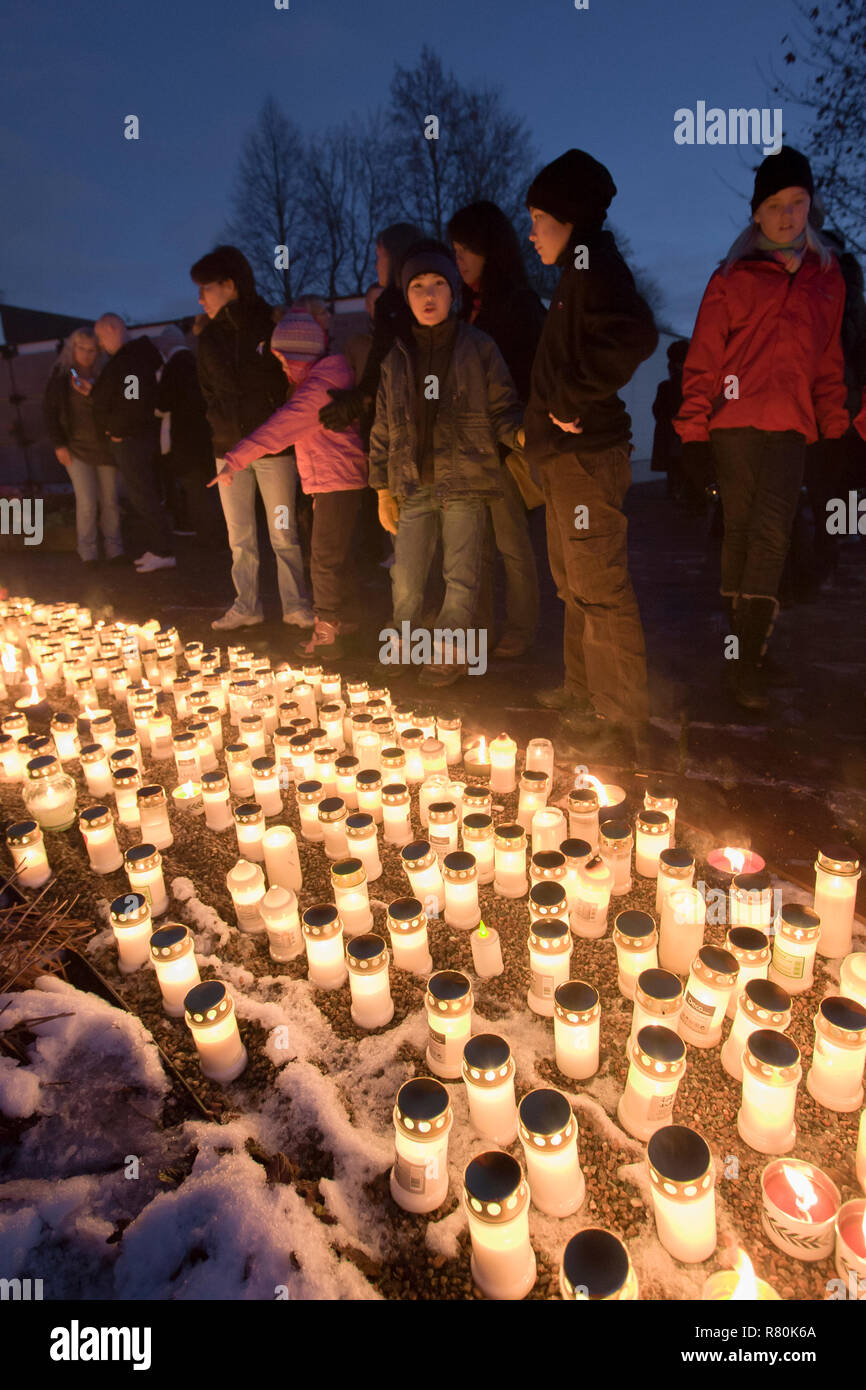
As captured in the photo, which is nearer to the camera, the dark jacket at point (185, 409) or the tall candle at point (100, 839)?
the tall candle at point (100, 839)

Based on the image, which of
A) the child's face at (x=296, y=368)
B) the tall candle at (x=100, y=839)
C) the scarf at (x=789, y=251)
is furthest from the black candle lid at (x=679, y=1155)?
the child's face at (x=296, y=368)

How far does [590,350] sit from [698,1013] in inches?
98.0

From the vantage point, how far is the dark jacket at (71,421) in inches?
328

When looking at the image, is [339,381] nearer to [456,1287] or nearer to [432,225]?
[456,1287]

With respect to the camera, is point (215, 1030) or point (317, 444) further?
point (317, 444)

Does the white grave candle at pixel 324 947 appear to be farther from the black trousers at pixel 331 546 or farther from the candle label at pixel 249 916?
the black trousers at pixel 331 546

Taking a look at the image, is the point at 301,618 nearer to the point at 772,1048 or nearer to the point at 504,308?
the point at 504,308

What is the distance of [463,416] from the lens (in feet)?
13.5

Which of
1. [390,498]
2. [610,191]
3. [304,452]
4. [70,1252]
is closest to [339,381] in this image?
[304,452]

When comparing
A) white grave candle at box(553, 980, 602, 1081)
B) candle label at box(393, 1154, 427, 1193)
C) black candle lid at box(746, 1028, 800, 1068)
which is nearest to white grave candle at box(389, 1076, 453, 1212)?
candle label at box(393, 1154, 427, 1193)

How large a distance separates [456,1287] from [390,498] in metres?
3.87

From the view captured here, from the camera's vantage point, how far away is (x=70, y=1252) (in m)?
1.55

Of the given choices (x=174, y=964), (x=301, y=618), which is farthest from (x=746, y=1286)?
(x=301, y=618)

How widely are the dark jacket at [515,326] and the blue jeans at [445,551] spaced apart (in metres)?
0.88
